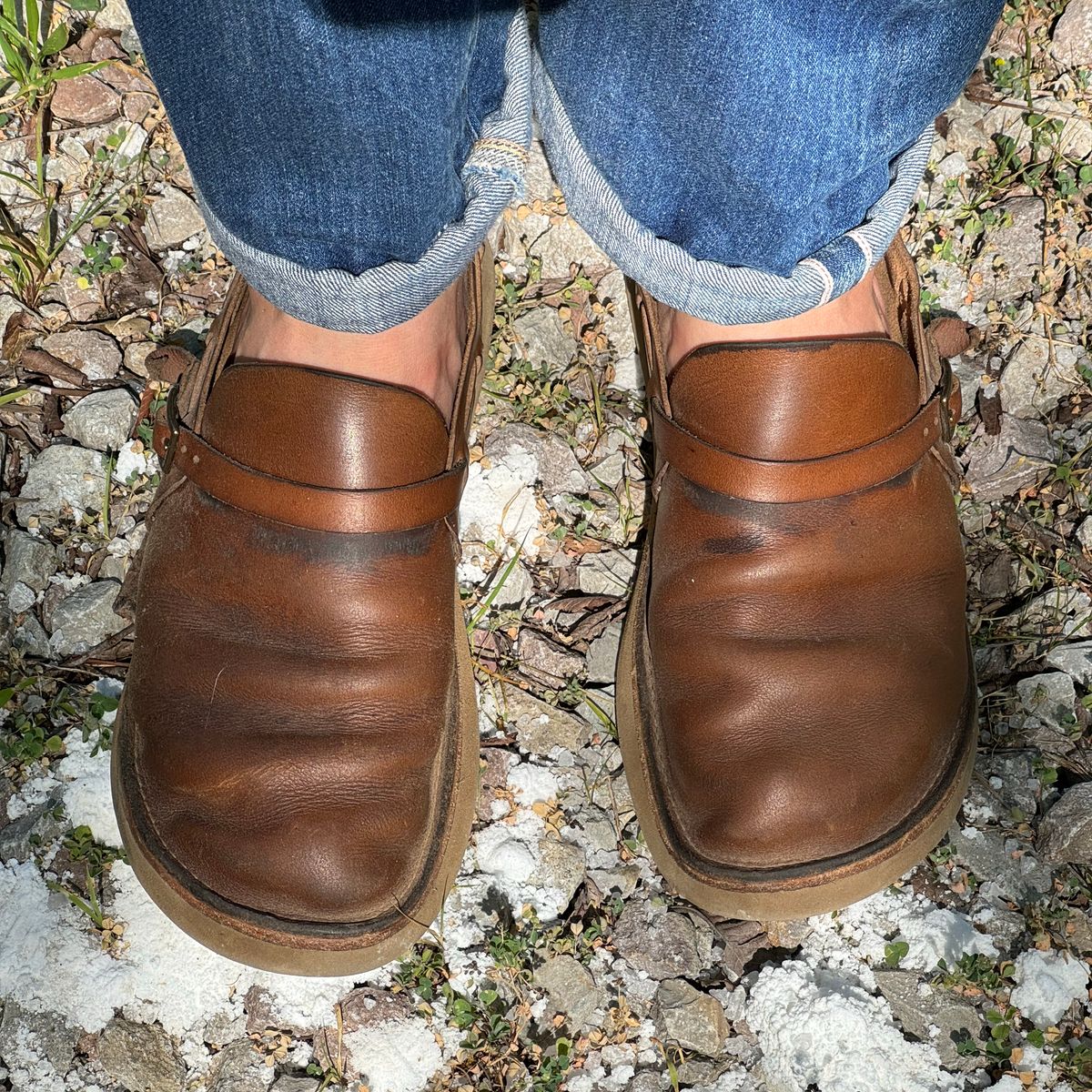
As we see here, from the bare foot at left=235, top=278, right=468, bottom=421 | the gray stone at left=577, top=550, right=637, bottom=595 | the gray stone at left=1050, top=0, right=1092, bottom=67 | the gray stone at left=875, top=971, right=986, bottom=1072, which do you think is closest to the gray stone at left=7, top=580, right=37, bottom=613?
the bare foot at left=235, top=278, right=468, bottom=421

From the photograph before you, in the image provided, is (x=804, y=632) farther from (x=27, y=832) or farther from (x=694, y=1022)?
(x=27, y=832)

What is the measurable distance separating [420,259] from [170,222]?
1136 mm

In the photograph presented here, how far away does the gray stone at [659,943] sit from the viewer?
1.76 metres

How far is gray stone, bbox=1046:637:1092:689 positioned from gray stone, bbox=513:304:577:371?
3.59 feet

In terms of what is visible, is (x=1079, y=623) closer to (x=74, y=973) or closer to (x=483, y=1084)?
(x=483, y=1084)

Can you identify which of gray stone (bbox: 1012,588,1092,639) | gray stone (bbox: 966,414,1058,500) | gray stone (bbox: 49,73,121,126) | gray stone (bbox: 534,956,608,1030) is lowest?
gray stone (bbox: 534,956,608,1030)

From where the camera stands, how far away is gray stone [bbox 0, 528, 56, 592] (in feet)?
6.54

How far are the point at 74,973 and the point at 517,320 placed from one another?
144 centimetres

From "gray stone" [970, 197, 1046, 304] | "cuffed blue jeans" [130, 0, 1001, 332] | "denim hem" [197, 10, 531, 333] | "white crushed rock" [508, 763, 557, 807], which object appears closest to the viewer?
"cuffed blue jeans" [130, 0, 1001, 332]

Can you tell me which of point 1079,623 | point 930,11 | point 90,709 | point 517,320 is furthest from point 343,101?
point 1079,623

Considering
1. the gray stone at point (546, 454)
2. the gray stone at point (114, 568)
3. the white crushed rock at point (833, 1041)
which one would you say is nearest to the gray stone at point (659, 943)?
the white crushed rock at point (833, 1041)

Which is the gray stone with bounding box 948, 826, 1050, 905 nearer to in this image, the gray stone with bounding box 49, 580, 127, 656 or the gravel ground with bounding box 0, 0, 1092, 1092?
the gravel ground with bounding box 0, 0, 1092, 1092

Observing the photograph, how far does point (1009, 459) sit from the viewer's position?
6.98 ft

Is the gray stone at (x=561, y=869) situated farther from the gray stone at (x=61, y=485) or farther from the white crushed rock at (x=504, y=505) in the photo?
the gray stone at (x=61, y=485)
